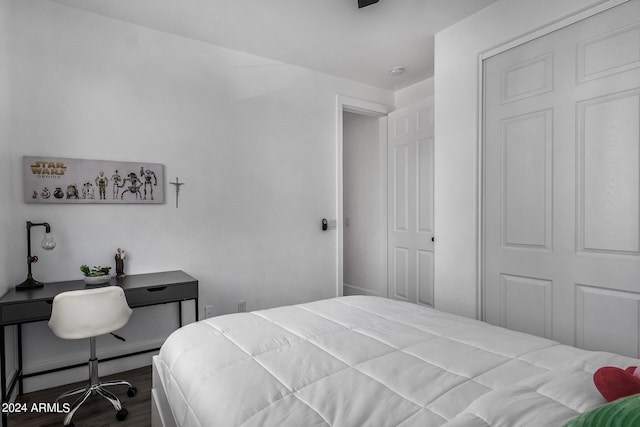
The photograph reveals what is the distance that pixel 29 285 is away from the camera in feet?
7.59

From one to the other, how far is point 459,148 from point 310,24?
1.52 meters

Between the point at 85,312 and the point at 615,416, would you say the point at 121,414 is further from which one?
the point at 615,416

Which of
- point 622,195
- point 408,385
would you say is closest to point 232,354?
point 408,385

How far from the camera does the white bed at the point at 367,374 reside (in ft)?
2.92

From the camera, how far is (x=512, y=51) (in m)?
2.48

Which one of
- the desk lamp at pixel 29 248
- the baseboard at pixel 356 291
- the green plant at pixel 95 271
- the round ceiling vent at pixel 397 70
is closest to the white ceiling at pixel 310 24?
the round ceiling vent at pixel 397 70

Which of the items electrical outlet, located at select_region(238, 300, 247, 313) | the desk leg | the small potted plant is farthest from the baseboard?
the desk leg

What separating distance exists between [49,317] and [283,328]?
1523 mm

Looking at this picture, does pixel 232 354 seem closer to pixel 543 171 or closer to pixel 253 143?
pixel 543 171

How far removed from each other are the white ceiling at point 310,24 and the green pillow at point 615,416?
8.49ft

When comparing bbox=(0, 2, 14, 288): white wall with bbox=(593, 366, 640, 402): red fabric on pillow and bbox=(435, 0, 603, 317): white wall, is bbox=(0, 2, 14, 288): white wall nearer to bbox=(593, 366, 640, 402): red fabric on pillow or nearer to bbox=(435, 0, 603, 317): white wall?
bbox=(593, 366, 640, 402): red fabric on pillow

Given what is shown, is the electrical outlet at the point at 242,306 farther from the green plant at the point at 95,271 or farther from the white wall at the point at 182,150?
the green plant at the point at 95,271

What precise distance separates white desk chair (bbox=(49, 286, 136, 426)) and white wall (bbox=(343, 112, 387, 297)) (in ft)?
9.42

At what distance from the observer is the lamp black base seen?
2285mm
